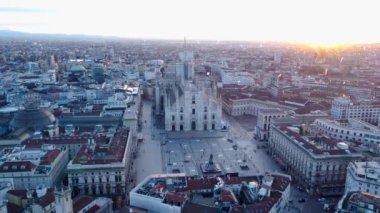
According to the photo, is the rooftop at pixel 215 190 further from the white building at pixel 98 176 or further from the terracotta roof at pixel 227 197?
the white building at pixel 98 176

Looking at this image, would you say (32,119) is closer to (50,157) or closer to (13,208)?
(50,157)

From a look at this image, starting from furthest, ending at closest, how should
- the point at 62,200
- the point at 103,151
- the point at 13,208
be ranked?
the point at 103,151 < the point at 13,208 < the point at 62,200

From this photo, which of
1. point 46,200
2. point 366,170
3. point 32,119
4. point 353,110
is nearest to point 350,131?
point 353,110

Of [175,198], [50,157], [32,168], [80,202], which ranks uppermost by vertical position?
[175,198]

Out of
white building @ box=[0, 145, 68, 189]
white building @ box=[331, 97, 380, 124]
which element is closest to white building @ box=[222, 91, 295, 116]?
white building @ box=[331, 97, 380, 124]

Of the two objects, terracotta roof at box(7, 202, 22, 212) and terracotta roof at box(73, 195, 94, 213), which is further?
terracotta roof at box(7, 202, 22, 212)

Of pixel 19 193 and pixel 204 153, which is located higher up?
pixel 19 193

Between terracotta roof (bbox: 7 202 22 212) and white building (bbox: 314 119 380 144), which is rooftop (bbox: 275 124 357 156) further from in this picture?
terracotta roof (bbox: 7 202 22 212)
